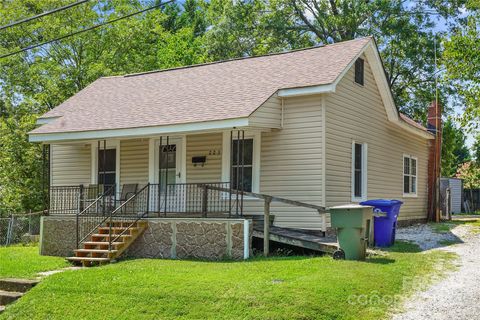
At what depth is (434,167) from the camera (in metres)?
22.8

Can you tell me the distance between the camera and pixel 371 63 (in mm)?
17047

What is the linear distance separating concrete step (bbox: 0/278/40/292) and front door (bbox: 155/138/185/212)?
534cm

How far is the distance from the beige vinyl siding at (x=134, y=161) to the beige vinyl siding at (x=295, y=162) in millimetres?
3876

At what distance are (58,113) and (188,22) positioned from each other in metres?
29.9

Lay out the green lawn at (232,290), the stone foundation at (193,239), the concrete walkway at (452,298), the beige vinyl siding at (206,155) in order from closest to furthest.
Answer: the concrete walkway at (452,298) → the green lawn at (232,290) → the stone foundation at (193,239) → the beige vinyl siding at (206,155)

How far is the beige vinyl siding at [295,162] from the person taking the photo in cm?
1424

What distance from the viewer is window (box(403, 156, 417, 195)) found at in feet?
66.7

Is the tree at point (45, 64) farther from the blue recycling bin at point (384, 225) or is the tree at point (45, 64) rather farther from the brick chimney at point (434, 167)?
the blue recycling bin at point (384, 225)

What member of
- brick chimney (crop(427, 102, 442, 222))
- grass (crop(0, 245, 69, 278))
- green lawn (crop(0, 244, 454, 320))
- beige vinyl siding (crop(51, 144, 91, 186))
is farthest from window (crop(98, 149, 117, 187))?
brick chimney (crop(427, 102, 442, 222))

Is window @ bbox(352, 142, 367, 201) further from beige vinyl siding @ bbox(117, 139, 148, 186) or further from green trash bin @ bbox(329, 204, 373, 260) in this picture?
beige vinyl siding @ bbox(117, 139, 148, 186)

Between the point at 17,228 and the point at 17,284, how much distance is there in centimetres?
1122

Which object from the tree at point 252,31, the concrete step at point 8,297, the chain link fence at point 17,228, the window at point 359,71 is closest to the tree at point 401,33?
the tree at point 252,31

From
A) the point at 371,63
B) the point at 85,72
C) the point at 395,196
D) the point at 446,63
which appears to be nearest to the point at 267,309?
the point at 371,63

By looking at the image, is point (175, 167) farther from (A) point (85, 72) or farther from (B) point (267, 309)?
(A) point (85, 72)
